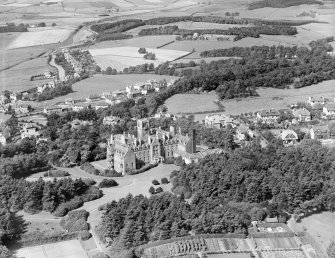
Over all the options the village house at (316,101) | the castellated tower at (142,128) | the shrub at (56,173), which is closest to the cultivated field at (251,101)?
the village house at (316,101)

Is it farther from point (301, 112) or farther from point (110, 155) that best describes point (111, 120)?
point (301, 112)

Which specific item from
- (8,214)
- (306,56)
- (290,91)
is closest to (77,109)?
(290,91)

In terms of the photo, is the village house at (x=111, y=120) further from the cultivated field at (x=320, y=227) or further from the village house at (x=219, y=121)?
the cultivated field at (x=320, y=227)

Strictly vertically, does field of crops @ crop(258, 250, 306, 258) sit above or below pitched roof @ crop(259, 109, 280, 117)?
above

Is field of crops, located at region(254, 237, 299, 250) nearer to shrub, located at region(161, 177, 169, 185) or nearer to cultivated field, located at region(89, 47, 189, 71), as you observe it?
shrub, located at region(161, 177, 169, 185)

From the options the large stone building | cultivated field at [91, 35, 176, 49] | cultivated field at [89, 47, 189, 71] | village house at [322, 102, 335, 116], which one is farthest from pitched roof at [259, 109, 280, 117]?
cultivated field at [91, 35, 176, 49]

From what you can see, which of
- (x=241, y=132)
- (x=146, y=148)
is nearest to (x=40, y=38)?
(x=241, y=132)

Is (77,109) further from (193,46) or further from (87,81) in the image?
(193,46)
